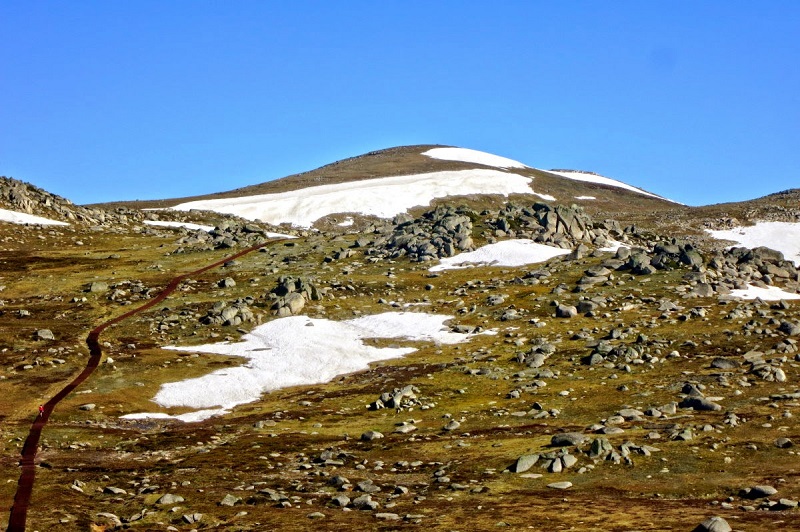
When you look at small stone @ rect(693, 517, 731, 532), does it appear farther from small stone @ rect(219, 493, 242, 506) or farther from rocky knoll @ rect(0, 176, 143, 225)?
rocky knoll @ rect(0, 176, 143, 225)

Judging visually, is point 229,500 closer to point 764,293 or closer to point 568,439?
point 568,439

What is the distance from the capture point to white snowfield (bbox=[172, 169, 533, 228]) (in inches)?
6427

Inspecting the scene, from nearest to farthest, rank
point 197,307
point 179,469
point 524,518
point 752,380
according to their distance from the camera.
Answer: point 524,518
point 179,469
point 752,380
point 197,307

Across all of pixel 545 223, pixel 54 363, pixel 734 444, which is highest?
pixel 545 223

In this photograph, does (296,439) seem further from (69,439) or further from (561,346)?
(561,346)

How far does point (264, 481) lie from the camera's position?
36.6 meters

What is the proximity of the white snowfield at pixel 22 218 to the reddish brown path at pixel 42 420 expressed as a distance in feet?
121

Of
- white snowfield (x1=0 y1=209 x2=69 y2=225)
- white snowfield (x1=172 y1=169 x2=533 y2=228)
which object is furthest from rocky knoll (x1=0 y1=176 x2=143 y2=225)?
white snowfield (x1=172 y1=169 x2=533 y2=228)

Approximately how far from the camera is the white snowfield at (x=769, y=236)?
420ft

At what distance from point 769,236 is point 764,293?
204 feet

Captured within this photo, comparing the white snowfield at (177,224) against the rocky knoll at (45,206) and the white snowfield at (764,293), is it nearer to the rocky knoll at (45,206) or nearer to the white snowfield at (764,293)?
the rocky knoll at (45,206)

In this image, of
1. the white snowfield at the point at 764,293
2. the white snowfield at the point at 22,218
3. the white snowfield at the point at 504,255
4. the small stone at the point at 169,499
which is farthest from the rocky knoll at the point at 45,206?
the small stone at the point at 169,499

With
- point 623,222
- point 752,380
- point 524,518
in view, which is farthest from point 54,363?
point 623,222

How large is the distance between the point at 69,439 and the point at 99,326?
3122cm
